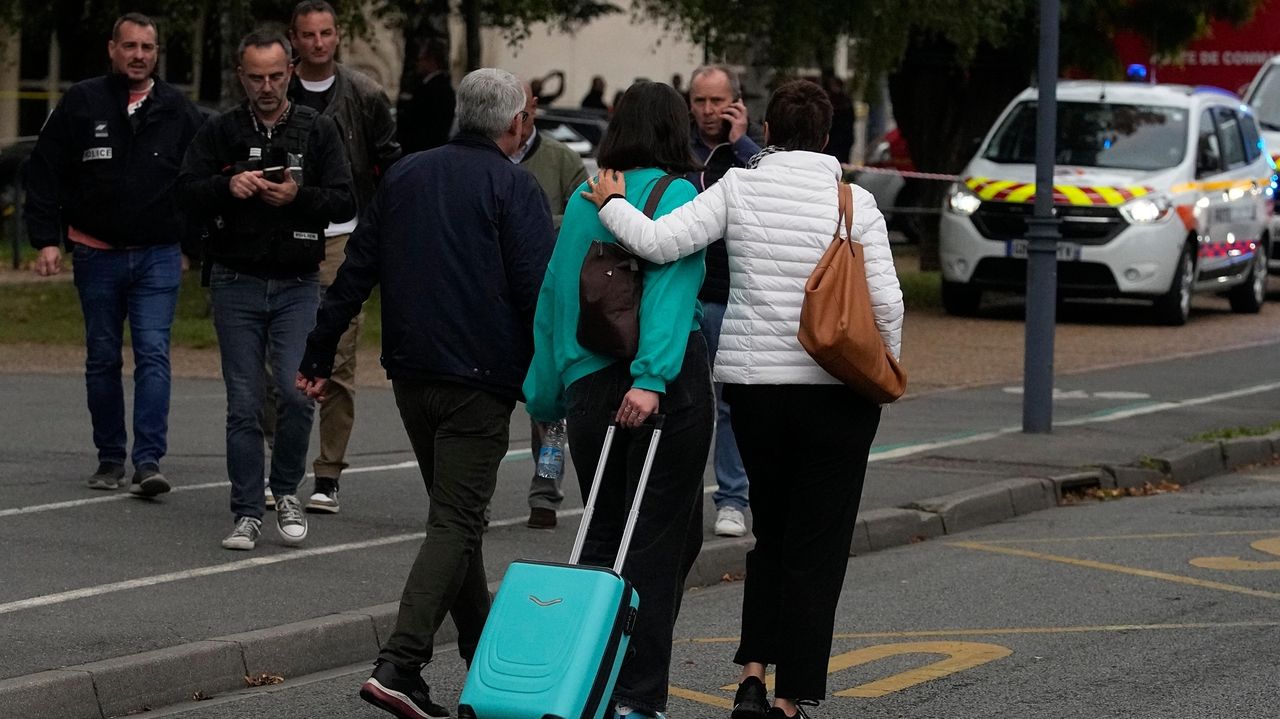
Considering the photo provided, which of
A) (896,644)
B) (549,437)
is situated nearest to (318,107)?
(549,437)

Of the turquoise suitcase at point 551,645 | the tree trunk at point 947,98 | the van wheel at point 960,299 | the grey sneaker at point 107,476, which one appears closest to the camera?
the turquoise suitcase at point 551,645

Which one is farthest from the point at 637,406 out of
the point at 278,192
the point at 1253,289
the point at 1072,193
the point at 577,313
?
the point at 1253,289

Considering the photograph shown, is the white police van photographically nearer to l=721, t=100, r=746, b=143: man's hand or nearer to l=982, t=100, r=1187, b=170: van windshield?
l=982, t=100, r=1187, b=170: van windshield

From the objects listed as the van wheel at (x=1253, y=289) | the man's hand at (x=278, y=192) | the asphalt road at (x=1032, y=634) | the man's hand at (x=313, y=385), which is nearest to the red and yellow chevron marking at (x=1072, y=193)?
the van wheel at (x=1253, y=289)

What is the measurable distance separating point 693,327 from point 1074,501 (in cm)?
577

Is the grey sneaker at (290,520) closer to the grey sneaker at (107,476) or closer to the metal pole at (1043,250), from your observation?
the grey sneaker at (107,476)

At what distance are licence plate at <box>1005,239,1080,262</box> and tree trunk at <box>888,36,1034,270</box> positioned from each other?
14.5ft

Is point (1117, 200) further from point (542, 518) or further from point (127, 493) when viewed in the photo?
point (127, 493)

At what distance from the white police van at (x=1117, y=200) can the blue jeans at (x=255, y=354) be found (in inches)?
→ 455

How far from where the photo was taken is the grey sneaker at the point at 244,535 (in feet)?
27.1

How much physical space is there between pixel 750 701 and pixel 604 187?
155cm

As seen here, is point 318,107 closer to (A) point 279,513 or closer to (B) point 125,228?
(B) point 125,228

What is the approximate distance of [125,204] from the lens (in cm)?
910

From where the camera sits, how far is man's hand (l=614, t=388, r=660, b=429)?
18.3 ft
